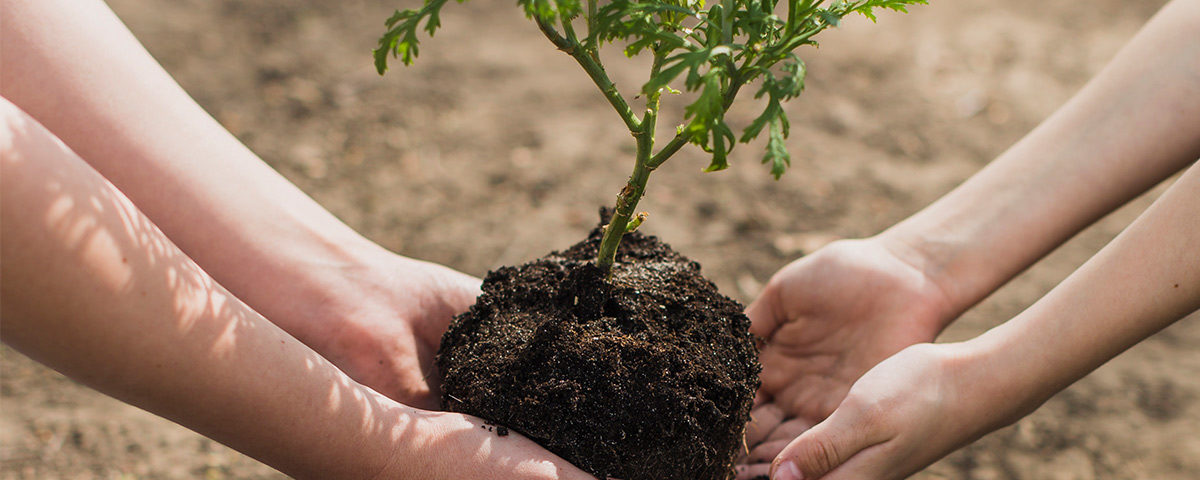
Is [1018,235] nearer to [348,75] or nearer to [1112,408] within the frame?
[1112,408]

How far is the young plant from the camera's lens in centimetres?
131

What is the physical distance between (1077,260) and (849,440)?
2587 mm

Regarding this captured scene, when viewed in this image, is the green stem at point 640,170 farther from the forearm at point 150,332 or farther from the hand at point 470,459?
the forearm at point 150,332

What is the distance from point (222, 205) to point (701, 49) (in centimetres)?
121

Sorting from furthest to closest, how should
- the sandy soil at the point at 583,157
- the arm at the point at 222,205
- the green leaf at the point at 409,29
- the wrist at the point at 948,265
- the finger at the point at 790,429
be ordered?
the sandy soil at the point at 583,157 → the wrist at the point at 948,265 → the finger at the point at 790,429 → the arm at the point at 222,205 → the green leaf at the point at 409,29

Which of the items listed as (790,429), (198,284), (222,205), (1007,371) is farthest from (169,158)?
(1007,371)

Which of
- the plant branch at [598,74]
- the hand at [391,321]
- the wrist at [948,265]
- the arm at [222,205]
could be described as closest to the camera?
the plant branch at [598,74]

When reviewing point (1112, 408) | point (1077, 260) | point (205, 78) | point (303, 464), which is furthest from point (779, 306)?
point (205, 78)

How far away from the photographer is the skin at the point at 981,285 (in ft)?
5.44

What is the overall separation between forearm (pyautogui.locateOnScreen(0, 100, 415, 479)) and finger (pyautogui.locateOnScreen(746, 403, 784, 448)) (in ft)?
3.17

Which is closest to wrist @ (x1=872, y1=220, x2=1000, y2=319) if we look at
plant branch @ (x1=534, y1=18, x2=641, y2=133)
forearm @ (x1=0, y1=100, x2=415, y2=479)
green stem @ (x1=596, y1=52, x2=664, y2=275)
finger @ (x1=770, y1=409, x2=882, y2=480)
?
finger @ (x1=770, y1=409, x2=882, y2=480)

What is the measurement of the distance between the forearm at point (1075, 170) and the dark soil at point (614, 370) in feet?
2.46

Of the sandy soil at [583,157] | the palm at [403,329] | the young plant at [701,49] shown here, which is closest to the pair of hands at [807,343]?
the palm at [403,329]

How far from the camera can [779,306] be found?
229cm
